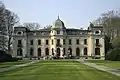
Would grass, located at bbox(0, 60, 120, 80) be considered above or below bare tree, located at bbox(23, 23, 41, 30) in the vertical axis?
below

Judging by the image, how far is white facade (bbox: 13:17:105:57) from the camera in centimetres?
11919

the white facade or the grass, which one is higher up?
the white facade

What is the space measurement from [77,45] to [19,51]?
22527 mm

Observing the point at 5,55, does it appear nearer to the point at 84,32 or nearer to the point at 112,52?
the point at 112,52

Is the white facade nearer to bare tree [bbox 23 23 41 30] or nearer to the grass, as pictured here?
bare tree [bbox 23 23 41 30]

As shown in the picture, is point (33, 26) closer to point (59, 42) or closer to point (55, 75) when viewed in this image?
point (59, 42)

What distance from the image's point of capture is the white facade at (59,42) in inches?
4692

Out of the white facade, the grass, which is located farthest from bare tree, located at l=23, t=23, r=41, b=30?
the grass

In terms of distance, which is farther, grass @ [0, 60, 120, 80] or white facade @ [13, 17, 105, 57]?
white facade @ [13, 17, 105, 57]

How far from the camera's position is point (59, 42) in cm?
11956

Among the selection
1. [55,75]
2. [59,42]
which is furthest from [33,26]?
[55,75]

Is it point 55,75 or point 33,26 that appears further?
point 33,26

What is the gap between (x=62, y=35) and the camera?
120000 millimetres

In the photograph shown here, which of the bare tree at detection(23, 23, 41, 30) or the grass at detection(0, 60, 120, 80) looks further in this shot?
the bare tree at detection(23, 23, 41, 30)
